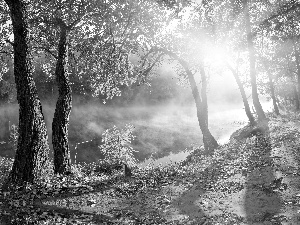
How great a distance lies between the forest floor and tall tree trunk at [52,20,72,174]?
1.88 metres

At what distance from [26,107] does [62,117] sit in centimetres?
380

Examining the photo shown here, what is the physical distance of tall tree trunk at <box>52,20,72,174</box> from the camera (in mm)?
15891

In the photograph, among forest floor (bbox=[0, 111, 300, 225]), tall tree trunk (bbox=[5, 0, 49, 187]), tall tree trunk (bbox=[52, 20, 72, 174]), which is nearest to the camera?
forest floor (bbox=[0, 111, 300, 225])

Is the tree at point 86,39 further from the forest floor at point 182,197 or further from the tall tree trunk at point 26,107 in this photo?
the forest floor at point 182,197

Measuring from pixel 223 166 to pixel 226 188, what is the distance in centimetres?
388

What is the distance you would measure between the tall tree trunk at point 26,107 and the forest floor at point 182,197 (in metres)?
1.37

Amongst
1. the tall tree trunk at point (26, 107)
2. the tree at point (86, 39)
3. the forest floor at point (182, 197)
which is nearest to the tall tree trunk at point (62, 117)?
the tree at point (86, 39)

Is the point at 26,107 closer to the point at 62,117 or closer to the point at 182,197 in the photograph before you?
the point at 62,117

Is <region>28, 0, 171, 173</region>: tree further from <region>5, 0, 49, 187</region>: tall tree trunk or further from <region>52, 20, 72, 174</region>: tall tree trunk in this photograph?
<region>5, 0, 49, 187</region>: tall tree trunk

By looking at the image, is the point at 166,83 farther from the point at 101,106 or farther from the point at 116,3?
the point at 116,3

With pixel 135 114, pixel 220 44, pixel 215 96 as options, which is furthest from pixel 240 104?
pixel 220 44

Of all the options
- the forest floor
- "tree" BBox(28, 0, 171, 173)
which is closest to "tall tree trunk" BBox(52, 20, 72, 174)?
Answer: "tree" BBox(28, 0, 171, 173)

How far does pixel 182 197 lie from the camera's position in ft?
38.7

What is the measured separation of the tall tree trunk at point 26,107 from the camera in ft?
39.9
